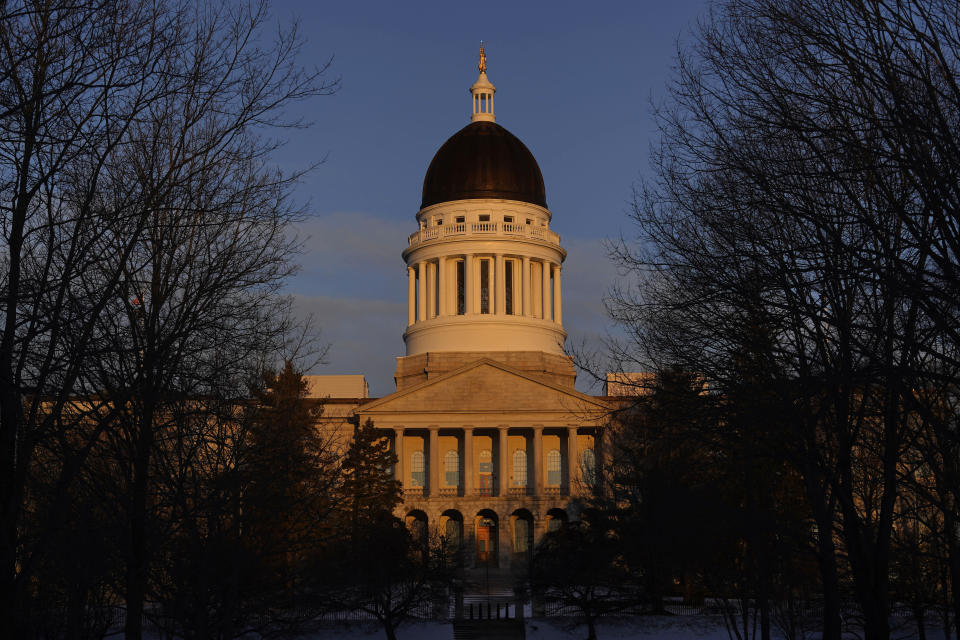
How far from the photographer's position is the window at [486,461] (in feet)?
274

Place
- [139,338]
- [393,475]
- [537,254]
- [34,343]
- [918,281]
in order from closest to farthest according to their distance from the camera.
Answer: [918,281] < [34,343] < [139,338] < [393,475] < [537,254]

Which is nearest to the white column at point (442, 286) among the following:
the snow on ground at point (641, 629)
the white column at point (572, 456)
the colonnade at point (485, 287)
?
the colonnade at point (485, 287)

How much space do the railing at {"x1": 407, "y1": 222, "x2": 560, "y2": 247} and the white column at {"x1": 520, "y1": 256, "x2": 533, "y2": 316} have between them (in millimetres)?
2208

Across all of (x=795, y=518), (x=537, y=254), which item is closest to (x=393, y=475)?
(x=537, y=254)

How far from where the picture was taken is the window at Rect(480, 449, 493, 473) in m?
83.4

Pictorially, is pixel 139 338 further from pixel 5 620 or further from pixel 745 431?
pixel 745 431

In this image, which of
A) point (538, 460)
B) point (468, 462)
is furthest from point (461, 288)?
point (538, 460)

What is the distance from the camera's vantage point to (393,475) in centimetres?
8094

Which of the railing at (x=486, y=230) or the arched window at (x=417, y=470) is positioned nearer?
the arched window at (x=417, y=470)

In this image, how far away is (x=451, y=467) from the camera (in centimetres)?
8381

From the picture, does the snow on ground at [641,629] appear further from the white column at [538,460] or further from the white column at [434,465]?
the white column at [434,465]

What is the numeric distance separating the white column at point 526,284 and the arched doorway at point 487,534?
19307 mm

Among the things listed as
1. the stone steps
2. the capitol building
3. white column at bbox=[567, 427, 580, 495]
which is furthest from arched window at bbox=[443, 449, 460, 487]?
the stone steps

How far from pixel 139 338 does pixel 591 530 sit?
33105 mm
